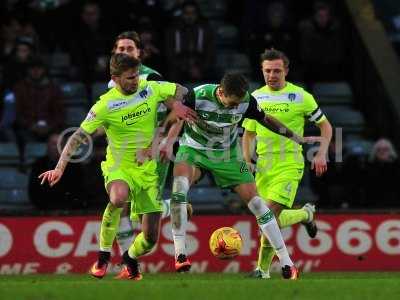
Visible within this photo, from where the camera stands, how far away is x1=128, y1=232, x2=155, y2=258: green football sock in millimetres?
12258

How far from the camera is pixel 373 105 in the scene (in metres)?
18.2

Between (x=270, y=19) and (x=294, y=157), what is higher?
(x=270, y=19)

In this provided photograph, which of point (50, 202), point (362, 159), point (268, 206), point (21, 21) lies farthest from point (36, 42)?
point (268, 206)

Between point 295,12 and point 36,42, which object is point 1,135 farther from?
point 295,12

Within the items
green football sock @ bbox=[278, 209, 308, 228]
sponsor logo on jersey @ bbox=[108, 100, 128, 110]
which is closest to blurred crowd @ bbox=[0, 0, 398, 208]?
green football sock @ bbox=[278, 209, 308, 228]

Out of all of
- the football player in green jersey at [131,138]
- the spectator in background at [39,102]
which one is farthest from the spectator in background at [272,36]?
the football player in green jersey at [131,138]

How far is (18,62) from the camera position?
1700cm

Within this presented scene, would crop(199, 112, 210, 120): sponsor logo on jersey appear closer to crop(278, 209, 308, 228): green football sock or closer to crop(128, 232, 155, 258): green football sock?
crop(128, 232, 155, 258): green football sock

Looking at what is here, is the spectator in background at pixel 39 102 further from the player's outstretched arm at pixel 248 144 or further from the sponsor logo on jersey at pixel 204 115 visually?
the sponsor logo on jersey at pixel 204 115

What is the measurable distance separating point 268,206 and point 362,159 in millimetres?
3931

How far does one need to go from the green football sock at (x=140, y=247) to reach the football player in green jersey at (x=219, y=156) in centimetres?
46

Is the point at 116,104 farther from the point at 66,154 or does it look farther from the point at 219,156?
the point at 219,156

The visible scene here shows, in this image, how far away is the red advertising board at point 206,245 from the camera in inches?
592

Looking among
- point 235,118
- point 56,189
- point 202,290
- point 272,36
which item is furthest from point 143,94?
point 272,36
